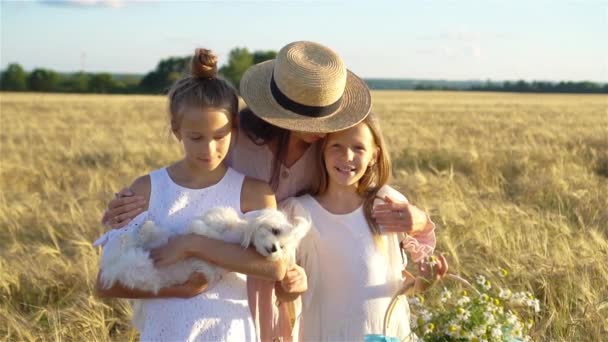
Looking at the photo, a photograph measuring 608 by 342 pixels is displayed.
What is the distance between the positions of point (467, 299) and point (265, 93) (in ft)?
3.62

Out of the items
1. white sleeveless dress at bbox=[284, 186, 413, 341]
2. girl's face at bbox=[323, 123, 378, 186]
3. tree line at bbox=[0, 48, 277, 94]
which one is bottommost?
tree line at bbox=[0, 48, 277, 94]

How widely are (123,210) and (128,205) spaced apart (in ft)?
0.07

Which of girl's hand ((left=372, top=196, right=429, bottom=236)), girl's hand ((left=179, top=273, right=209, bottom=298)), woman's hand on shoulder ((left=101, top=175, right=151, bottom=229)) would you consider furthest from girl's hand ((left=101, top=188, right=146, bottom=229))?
girl's hand ((left=372, top=196, right=429, bottom=236))

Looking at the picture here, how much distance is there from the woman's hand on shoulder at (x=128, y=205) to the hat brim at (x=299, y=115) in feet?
1.63

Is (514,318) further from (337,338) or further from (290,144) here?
(290,144)

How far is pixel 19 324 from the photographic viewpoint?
3328 millimetres

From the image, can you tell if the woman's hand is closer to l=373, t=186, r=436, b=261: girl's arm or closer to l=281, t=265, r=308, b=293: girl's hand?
l=373, t=186, r=436, b=261: girl's arm

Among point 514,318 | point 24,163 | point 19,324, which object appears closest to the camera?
point 514,318

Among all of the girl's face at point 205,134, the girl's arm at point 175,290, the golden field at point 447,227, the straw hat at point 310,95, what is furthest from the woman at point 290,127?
the golden field at point 447,227

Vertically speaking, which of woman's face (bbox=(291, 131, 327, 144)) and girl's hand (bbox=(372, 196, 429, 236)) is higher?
woman's face (bbox=(291, 131, 327, 144))

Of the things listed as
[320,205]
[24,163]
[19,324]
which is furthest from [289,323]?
[24,163]

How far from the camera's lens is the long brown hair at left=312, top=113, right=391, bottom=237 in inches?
107

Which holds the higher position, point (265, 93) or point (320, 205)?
point (265, 93)

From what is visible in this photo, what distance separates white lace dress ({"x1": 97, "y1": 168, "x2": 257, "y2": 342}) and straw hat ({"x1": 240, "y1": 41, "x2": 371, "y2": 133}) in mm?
346
